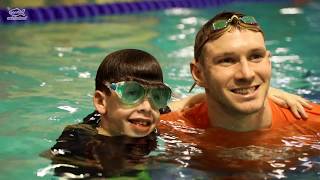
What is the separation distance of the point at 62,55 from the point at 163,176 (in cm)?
419

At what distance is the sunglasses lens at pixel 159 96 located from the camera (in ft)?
10.3

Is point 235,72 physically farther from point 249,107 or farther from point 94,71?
point 94,71

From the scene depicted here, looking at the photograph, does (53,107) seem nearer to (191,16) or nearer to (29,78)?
(29,78)

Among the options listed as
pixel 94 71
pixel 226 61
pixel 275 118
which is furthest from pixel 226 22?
pixel 94 71

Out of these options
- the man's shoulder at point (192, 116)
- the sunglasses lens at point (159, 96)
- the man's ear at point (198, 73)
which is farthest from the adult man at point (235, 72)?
the sunglasses lens at point (159, 96)

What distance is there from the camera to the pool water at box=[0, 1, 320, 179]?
326 centimetres

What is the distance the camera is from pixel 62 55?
22.8 ft

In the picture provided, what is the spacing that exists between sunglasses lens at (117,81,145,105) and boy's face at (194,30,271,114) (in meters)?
0.42

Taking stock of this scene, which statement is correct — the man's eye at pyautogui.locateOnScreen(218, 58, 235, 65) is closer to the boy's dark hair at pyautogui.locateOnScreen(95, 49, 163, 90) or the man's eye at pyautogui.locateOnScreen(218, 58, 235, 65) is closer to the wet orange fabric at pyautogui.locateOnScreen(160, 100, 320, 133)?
the boy's dark hair at pyautogui.locateOnScreen(95, 49, 163, 90)

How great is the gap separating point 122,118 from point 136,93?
16 centimetres

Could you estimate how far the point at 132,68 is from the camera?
3.19m

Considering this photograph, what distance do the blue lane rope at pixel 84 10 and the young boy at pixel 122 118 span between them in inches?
248

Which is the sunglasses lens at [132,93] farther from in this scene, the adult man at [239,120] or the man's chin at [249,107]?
the man's chin at [249,107]

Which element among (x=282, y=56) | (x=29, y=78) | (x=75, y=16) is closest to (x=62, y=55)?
(x=29, y=78)
